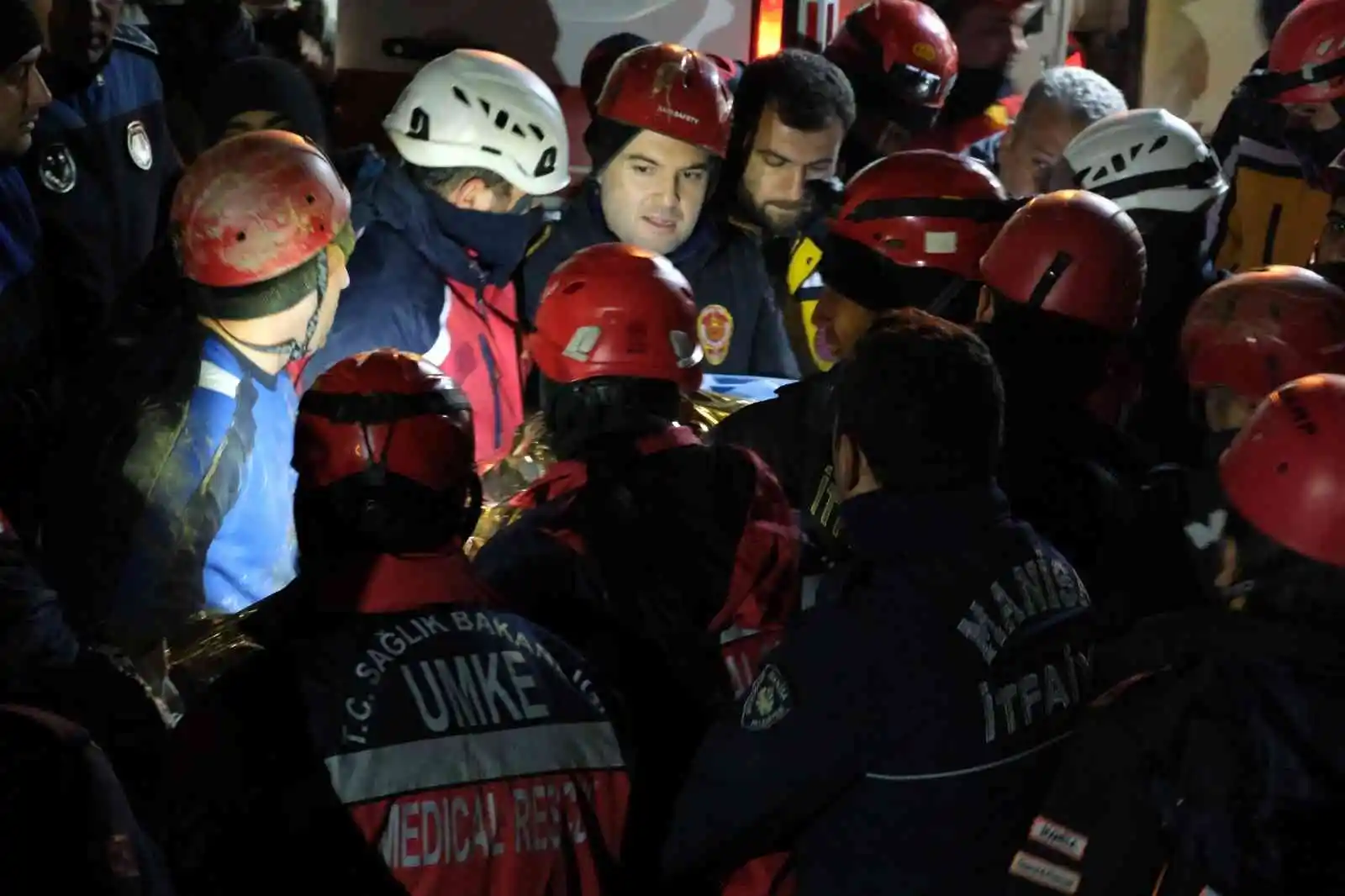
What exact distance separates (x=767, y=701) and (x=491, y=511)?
1.55 metres

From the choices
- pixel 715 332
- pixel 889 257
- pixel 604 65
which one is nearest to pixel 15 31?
pixel 715 332

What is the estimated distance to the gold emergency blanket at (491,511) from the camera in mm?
3492

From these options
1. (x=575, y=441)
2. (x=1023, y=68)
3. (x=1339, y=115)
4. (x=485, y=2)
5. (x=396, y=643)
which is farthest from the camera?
(x=1023, y=68)

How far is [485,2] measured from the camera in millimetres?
7109

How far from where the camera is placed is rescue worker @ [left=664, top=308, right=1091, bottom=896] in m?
2.72

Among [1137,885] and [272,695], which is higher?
[272,695]

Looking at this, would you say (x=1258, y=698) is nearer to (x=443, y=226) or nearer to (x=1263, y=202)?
(x=443, y=226)

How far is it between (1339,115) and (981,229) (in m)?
2.16

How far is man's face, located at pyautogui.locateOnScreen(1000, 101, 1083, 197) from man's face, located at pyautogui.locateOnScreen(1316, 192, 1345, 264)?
4.62ft

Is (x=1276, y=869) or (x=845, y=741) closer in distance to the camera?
(x=1276, y=869)

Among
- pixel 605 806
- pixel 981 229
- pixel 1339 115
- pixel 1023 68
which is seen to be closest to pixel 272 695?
pixel 605 806

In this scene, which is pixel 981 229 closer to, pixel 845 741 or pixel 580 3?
pixel 845 741

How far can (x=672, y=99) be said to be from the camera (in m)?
5.68

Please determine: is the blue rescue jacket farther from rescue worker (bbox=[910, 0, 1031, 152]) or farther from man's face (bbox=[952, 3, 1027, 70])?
man's face (bbox=[952, 3, 1027, 70])
